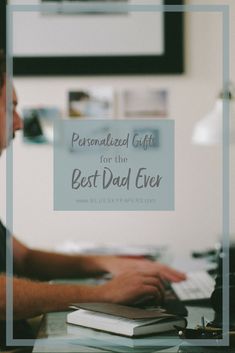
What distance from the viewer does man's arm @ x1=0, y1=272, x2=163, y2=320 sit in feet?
4.39

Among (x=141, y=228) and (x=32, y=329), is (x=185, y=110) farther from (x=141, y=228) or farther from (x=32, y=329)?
(x=32, y=329)

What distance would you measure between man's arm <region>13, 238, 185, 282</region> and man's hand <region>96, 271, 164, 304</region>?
36 cm

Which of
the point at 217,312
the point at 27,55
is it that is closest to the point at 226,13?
the point at 217,312

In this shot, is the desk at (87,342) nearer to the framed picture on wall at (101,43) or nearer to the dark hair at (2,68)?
the dark hair at (2,68)

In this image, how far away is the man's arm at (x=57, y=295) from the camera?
1.34 m

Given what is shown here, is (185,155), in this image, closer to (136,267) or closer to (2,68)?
(136,267)

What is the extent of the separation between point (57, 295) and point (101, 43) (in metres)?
1.59

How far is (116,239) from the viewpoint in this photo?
2.76 m

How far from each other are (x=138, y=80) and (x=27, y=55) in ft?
1.59

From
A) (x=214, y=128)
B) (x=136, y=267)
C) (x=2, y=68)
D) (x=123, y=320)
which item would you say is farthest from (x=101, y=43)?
(x=123, y=320)

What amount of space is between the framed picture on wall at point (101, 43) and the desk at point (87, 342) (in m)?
1.63

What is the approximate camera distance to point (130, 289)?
135cm

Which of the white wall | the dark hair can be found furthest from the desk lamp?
the dark hair

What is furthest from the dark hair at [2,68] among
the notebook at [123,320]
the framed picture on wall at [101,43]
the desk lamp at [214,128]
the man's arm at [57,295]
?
the framed picture on wall at [101,43]
